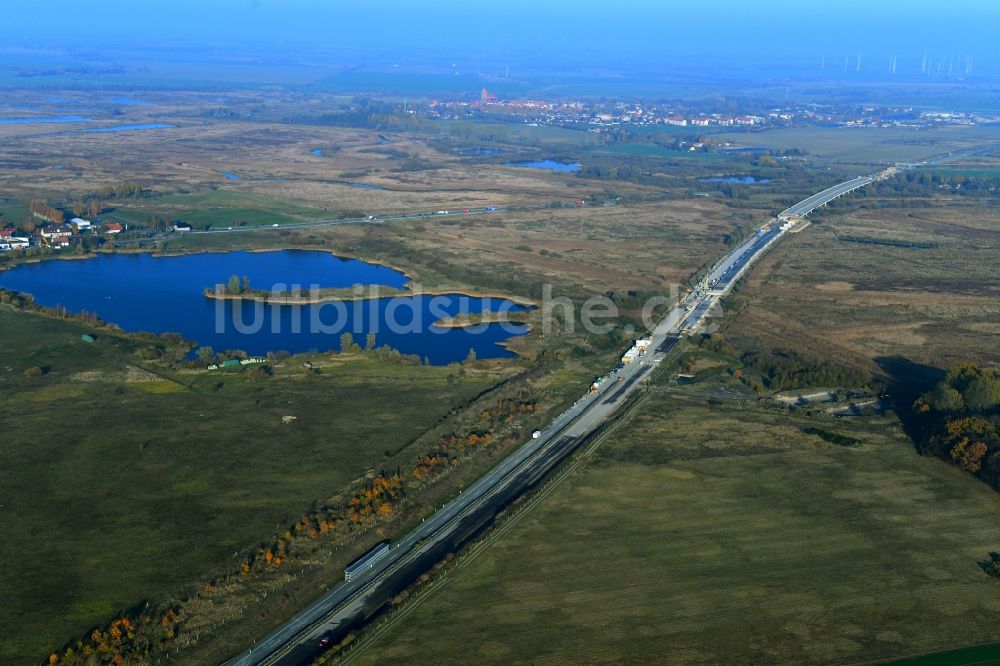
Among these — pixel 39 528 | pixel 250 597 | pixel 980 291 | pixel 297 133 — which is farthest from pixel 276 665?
pixel 297 133

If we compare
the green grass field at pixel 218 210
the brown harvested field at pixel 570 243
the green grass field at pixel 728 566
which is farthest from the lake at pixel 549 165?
the green grass field at pixel 728 566

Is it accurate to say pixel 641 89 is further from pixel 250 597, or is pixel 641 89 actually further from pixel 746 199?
pixel 250 597

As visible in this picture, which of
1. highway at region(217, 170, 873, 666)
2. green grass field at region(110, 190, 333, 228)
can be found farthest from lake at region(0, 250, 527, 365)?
green grass field at region(110, 190, 333, 228)

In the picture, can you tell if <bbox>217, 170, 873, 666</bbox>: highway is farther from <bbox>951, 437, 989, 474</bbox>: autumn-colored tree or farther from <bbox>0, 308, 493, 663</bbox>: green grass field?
<bbox>951, 437, 989, 474</bbox>: autumn-colored tree

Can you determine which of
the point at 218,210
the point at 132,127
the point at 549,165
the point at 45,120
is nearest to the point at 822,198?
the point at 549,165

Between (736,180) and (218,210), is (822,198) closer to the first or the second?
(736,180)

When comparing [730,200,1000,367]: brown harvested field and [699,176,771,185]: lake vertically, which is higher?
[699,176,771,185]: lake
